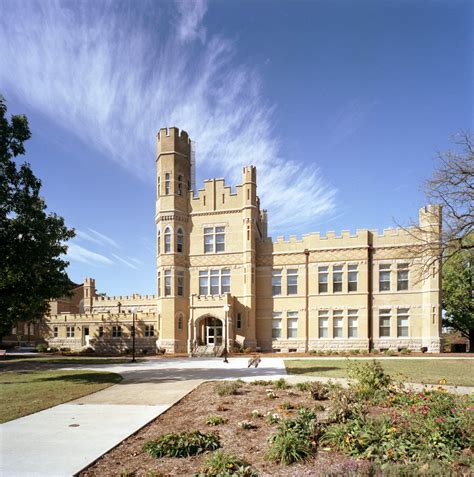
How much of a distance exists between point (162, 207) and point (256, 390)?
2831 cm

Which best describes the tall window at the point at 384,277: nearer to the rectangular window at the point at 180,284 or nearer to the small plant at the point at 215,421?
the rectangular window at the point at 180,284

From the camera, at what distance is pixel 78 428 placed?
962cm

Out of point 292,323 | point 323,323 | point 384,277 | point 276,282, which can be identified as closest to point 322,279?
point 323,323

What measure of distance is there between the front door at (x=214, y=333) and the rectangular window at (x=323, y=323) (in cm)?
947

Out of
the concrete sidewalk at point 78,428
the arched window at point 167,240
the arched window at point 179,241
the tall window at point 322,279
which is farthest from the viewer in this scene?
→ the arched window at point 179,241

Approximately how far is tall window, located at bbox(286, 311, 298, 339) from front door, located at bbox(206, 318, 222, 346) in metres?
6.53

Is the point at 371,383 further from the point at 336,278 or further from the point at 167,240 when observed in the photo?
the point at 167,240

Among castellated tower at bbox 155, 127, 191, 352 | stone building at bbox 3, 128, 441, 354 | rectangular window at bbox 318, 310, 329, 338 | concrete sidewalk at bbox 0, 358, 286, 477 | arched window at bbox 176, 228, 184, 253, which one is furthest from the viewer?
arched window at bbox 176, 228, 184, 253

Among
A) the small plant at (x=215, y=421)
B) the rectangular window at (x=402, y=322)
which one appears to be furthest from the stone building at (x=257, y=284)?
the small plant at (x=215, y=421)

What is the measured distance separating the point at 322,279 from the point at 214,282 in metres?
10.5

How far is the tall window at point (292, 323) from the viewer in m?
38.1

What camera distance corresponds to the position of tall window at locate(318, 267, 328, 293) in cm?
3769

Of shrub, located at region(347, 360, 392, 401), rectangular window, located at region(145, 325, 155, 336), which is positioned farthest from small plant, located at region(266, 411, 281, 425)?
rectangular window, located at region(145, 325, 155, 336)

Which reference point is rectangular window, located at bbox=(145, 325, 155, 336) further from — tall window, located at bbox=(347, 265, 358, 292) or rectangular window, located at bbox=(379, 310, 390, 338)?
rectangular window, located at bbox=(379, 310, 390, 338)
